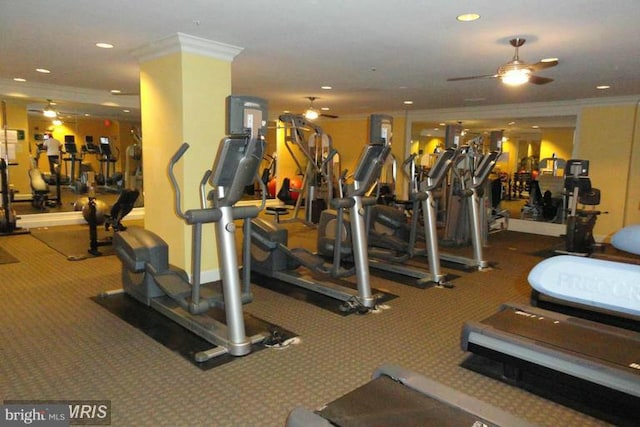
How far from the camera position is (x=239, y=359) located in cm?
291

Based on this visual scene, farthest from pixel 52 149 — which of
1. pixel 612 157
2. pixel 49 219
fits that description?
pixel 612 157

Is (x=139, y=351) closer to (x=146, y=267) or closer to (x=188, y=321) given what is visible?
(x=188, y=321)

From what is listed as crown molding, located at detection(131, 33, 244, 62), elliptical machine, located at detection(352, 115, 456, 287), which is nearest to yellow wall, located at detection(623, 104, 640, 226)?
elliptical machine, located at detection(352, 115, 456, 287)

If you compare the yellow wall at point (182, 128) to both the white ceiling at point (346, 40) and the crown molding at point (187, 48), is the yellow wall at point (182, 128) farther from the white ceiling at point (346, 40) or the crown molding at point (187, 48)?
the white ceiling at point (346, 40)

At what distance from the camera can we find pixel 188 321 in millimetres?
3314

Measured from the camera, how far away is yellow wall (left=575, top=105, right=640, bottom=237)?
7094 millimetres

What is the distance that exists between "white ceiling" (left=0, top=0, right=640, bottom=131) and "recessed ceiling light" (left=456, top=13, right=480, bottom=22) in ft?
0.18

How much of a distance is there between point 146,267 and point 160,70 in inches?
76.5

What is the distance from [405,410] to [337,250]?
8.05 ft

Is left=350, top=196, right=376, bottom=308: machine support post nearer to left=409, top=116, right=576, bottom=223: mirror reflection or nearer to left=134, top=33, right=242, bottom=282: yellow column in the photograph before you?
left=134, top=33, right=242, bottom=282: yellow column

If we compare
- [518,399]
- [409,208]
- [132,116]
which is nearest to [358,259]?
[518,399]

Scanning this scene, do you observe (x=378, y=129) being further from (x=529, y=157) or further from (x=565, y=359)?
(x=529, y=157)

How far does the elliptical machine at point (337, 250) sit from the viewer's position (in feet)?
12.8

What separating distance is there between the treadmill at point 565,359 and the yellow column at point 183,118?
8.99ft
